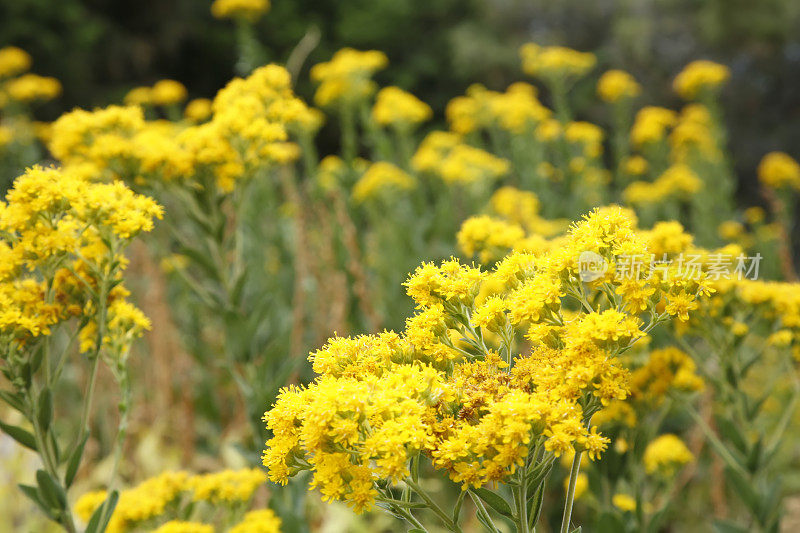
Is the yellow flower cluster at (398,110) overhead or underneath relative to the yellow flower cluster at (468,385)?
overhead

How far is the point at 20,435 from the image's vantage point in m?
1.42

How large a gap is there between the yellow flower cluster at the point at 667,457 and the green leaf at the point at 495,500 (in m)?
1.26

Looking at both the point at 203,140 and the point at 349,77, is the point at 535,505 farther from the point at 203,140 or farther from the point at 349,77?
the point at 349,77

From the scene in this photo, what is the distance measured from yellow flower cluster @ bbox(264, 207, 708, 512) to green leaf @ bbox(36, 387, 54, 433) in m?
0.64

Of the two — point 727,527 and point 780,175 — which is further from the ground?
point 780,175

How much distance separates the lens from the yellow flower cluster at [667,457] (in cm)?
213

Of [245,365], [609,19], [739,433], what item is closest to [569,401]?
[739,433]

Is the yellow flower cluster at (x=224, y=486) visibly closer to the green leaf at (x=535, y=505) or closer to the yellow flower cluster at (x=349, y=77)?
the green leaf at (x=535, y=505)

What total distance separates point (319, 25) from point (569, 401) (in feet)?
35.9

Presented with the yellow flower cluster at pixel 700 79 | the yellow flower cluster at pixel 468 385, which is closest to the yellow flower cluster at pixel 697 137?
the yellow flower cluster at pixel 700 79

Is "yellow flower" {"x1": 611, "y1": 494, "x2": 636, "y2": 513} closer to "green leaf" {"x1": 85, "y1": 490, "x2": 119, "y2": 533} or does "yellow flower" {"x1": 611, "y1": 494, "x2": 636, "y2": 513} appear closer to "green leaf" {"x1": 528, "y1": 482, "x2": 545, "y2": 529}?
"green leaf" {"x1": 528, "y1": 482, "x2": 545, "y2": 529}

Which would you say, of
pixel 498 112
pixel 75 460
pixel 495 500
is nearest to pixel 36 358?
pixel 75 460

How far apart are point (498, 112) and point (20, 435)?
3.76 meters

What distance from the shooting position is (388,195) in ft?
13.5
